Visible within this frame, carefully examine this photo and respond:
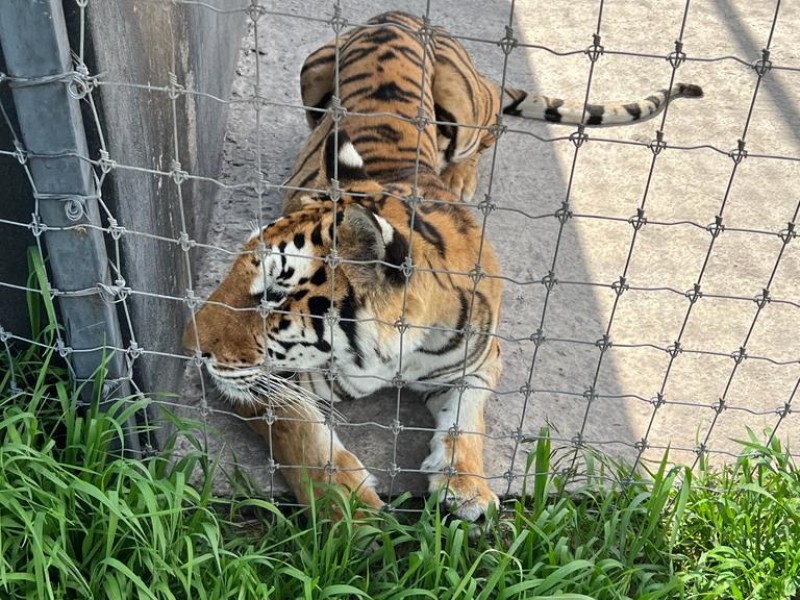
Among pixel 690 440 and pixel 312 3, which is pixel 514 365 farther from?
pixel 312 3

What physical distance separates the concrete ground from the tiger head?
285 millimetres

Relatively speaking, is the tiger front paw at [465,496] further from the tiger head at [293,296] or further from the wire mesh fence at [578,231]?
the tiger head at [293,296]

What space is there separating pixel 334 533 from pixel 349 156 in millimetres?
867

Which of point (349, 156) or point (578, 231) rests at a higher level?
point (349, 156)

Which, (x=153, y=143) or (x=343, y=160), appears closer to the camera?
(x=153, y=143)

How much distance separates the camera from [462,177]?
3520 mm

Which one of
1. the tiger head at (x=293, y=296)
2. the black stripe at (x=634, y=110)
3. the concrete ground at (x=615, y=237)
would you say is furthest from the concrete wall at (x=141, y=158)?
the black stripe at (x=634, y=110)

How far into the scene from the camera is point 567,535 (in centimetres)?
215

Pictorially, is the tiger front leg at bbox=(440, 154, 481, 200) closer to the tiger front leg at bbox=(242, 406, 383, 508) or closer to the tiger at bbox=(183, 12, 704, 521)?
the tiger at bbox=(183, 12, 704, 521)

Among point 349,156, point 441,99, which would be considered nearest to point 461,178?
point 441,99

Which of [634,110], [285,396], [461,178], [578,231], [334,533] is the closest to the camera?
[334,533]

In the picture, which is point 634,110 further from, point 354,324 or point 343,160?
point 354,324

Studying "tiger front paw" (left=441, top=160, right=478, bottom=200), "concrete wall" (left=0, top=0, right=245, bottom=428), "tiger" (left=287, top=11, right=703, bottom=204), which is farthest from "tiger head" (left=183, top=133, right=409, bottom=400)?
"tiger front paw" (left=441, top=160, right=478, bottom=200)

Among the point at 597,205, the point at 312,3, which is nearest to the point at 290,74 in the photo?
the point at 312,3
